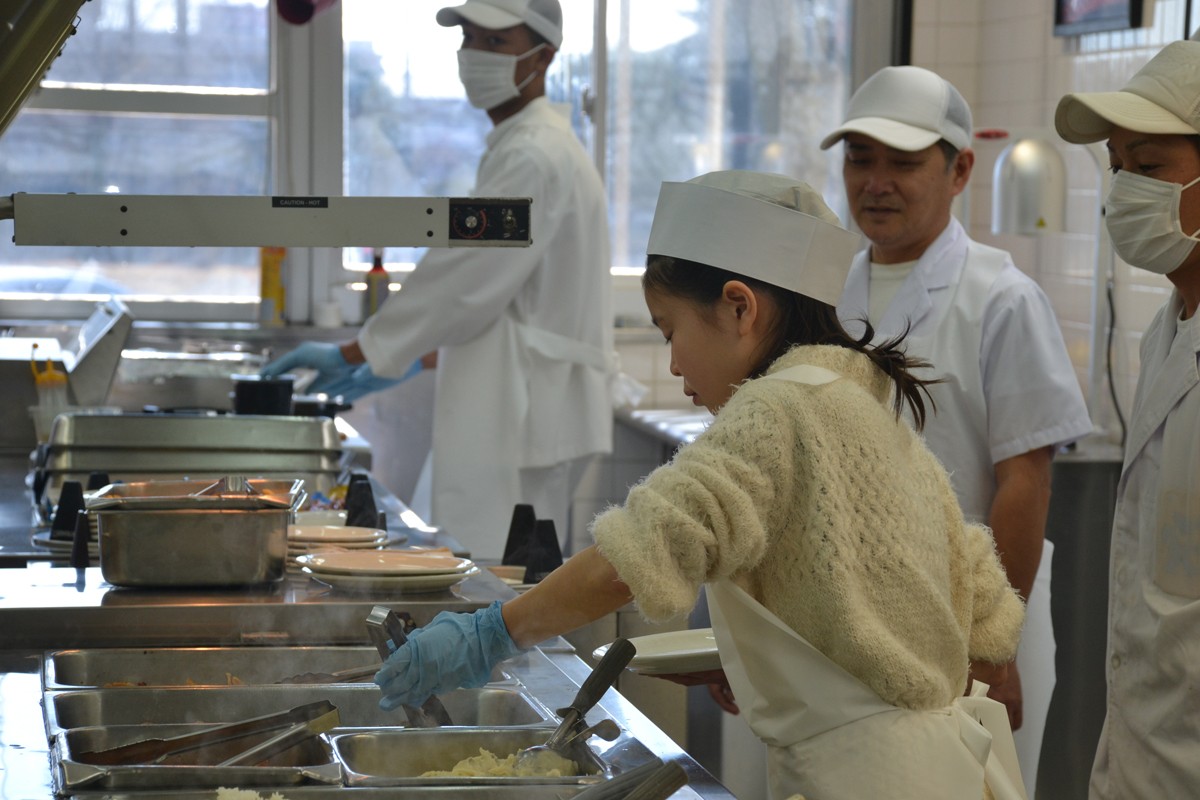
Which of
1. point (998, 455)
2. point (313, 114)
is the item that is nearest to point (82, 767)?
point (998, 455)

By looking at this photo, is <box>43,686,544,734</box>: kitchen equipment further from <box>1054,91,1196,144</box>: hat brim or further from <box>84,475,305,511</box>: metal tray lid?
<box>1054,91,1196,144</box>: hat brim

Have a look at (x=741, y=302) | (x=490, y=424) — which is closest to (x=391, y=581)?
(x=741, y=302)

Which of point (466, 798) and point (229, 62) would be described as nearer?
point (466, 798)

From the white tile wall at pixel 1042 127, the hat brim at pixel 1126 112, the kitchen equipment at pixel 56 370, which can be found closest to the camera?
the hat brim at pixel 1126 112

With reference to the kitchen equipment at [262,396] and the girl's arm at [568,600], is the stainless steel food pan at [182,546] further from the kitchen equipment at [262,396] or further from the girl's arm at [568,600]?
the kitchen equipment at [262,396]

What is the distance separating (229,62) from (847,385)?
12.7ft

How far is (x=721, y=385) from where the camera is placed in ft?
4.83

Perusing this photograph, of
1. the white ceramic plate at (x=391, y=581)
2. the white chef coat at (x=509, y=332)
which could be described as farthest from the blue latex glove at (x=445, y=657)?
the white chef coat at (x=509, y=332)

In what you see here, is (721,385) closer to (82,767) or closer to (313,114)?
(82,767)

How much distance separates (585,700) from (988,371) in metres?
1.22

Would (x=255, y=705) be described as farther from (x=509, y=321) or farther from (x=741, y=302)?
(x=509, y=321)

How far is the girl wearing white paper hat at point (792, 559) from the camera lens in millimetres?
1293

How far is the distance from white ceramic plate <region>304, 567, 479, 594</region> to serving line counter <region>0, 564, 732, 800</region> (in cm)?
1

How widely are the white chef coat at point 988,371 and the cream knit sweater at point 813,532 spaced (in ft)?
3.03
